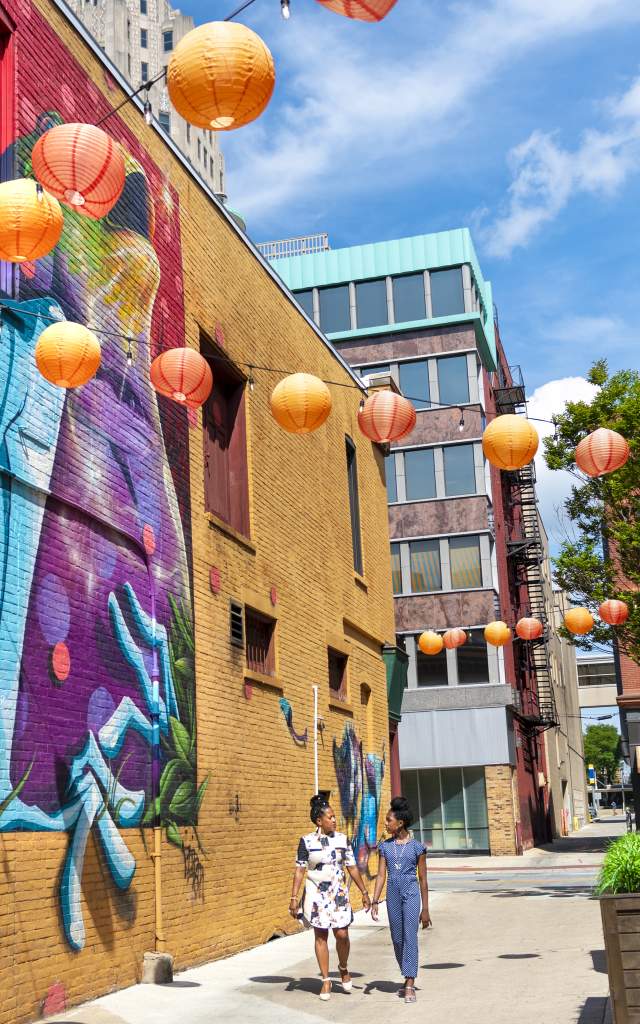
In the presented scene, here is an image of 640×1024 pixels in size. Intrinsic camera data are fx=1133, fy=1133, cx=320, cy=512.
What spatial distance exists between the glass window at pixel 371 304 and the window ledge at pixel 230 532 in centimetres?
2560

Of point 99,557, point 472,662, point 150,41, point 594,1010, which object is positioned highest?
point 150,41

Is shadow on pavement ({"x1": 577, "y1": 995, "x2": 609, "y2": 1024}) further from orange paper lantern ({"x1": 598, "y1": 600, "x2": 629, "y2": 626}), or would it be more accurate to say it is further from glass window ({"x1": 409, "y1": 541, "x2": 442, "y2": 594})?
glass window ({"x1": 409, "y1": 541, "x2": 442, "y2": 594})

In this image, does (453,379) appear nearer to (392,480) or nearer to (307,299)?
(392,480)

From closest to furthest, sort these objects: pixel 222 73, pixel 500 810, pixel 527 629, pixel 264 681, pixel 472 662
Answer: pixel 222 73 → pixel 264 681 → pixel 527 629 → pixel 500 810 → pixel 472 662

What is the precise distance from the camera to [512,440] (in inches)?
436

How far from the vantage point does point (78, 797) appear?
9.60m

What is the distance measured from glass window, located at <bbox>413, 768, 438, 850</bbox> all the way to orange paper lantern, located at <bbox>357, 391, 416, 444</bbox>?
83.4 ft

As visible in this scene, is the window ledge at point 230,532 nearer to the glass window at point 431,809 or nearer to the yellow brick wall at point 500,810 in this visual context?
the yellow brick wall at point 500,810

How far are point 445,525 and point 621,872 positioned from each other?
2980 centimetres

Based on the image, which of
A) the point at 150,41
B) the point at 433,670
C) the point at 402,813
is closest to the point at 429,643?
the point at 433,670

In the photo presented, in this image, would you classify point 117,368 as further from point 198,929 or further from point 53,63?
point 198,929

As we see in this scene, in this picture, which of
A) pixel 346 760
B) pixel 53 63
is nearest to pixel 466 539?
pixel 346 760

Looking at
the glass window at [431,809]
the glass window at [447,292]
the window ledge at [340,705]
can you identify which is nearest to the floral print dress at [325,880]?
the window ledge at [340,705]

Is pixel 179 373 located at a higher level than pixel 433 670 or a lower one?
lower
